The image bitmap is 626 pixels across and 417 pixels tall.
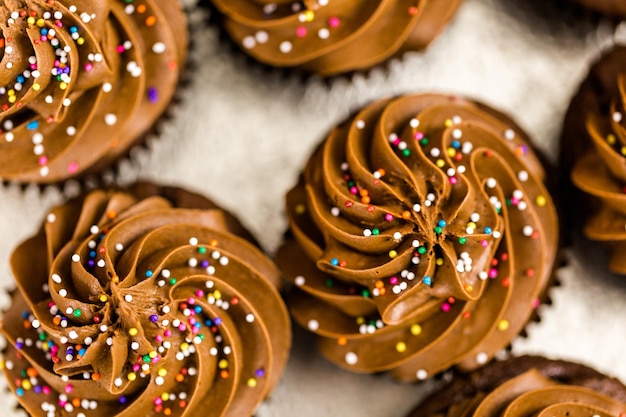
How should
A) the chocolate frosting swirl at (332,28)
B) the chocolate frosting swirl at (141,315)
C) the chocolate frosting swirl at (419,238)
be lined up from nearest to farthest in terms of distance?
the chocolate frosting swirl at (141,315) → the chocolate frosting swirl at (419,238) → the chocolate frosting swirl at (332,28)

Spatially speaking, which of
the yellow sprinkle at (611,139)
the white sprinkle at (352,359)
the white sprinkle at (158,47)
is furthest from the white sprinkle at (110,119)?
the yellow sprinkle at (611,139)

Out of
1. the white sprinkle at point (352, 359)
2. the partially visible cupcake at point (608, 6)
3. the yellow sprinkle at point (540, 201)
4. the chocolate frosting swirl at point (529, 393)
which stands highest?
the partially visible cupcake at point (608, 6)

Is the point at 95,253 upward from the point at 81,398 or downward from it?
upward

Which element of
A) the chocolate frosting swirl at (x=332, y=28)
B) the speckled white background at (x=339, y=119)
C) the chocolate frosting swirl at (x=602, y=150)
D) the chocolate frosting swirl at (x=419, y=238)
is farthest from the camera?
the speckled white background at (x=339, y=119)

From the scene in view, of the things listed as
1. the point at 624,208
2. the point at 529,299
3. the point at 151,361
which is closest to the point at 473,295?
the point at 529,299

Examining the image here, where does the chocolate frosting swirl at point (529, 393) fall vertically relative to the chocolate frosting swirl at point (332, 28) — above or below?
below

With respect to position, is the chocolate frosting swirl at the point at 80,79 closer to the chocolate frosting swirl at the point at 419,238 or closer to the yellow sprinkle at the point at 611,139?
the chocolate frosting swirl at the point at 419,238

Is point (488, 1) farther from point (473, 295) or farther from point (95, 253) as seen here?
point (95, 253)

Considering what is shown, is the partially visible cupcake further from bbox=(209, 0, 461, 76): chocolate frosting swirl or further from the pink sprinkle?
the pink sprinkle
